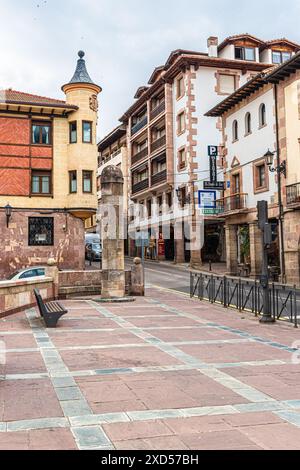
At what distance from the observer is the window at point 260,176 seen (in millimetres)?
27875

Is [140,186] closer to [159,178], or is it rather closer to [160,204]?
[160,204]

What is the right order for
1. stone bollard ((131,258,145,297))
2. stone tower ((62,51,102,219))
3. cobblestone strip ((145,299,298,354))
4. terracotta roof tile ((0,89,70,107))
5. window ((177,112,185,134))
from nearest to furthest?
cobblestone strip ((145,299,298,354)) → stone bollard ((131,258,145,297)) → terracotta roof tile ((0,89,70,107)) → stone tower ((62,51,102,219)) → window ((177,112,185,134))

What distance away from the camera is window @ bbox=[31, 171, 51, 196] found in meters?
28.2

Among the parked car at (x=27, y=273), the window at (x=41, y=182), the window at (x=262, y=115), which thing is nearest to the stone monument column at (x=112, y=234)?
the parked car at (x=27, y=273)

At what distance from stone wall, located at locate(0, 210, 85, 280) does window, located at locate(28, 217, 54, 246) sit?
0.59ft

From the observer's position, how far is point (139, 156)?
49.7 metres

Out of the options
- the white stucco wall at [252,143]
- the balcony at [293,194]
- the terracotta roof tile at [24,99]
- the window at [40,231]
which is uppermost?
the terracotta roof tile at [24,99]

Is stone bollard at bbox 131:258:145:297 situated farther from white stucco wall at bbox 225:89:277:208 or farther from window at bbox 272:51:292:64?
window at bbox 272:51:292:64

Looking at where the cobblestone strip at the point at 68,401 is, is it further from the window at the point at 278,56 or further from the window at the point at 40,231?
the window at the point at 278,56

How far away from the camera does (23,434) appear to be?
183 inches

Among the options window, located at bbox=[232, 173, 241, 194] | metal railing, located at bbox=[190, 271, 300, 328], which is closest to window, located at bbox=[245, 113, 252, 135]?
window, located at bbox=[232, 173, 241, 194]

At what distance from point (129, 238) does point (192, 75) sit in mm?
19354

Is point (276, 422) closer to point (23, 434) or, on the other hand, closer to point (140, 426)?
point (140, 426)

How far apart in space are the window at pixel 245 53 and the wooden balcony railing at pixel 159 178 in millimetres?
10798
